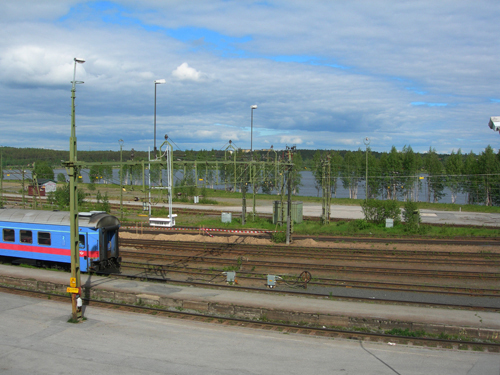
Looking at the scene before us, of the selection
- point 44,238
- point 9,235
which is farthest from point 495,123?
point 9,235

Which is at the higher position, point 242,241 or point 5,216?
point 5,216

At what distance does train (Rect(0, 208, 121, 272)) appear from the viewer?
17.8 meters

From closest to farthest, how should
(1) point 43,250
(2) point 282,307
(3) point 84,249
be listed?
(2) point 282,307 → (3) point 84,249 → (1) point 43,250

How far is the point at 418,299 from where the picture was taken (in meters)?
15.0

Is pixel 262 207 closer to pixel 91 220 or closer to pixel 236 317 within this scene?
pixel 91 220

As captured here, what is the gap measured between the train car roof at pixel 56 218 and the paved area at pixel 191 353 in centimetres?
597

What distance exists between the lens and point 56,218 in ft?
61.5

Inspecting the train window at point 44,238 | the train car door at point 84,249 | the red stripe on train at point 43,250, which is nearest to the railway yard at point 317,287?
the train car door at point 84,249

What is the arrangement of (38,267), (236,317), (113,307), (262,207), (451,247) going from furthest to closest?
(262,207)
(451,247)
(38,267)
(113,307)
(236,317)

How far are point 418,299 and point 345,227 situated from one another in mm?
18397

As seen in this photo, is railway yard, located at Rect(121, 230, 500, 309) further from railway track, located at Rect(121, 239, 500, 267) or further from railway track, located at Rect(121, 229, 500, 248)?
railway track, located at Rect(121, 229, 500, 248)

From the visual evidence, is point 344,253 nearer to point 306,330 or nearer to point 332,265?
point 332,265

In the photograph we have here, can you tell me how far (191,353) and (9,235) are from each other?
15016 millimetres

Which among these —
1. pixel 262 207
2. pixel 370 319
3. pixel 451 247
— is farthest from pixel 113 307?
pixel 262 207
